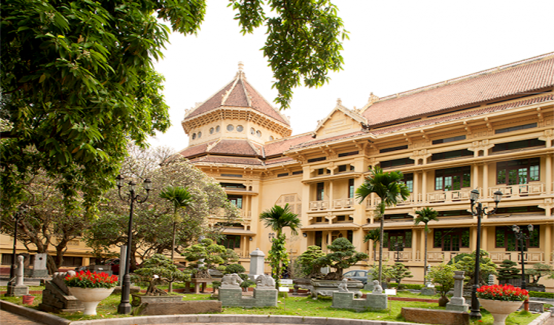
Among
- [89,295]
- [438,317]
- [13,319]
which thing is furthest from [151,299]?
[438,317]

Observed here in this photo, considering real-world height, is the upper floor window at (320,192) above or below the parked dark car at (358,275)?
above

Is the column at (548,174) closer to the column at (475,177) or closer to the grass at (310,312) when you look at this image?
the column at (475,177)

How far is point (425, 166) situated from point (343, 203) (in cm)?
671

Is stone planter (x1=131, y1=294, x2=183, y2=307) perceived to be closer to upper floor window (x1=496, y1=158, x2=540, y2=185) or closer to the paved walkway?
the paved walkway

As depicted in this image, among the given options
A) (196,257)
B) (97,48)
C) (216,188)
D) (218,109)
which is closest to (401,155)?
(216,188)

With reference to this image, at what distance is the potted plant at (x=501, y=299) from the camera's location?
11521 mm

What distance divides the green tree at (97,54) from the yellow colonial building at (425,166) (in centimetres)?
2040

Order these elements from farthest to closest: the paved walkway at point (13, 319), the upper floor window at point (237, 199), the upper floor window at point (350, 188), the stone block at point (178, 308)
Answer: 1. the upper floor window at point (237, 199)
2. the upper floor window at point (350, 188)
3. the stone block at point (178, 308)
4. the paved walkway at point (13, 319)

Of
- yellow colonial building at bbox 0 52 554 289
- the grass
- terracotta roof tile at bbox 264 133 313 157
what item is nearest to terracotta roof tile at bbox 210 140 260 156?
yellow colonial building at bbox 0 52 554 289

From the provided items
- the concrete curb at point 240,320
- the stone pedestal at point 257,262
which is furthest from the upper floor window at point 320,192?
the concrete curb at point 240,320

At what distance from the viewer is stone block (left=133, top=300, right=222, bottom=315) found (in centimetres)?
1217

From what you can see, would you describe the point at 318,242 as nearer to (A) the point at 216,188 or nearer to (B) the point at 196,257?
(A) the point at 216,188

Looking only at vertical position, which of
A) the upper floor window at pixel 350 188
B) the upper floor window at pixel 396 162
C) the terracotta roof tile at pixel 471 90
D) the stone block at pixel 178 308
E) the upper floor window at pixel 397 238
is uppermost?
the terracotta roof tile at pixel 471 90

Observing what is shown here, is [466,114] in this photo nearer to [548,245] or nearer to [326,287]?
[548,245]
